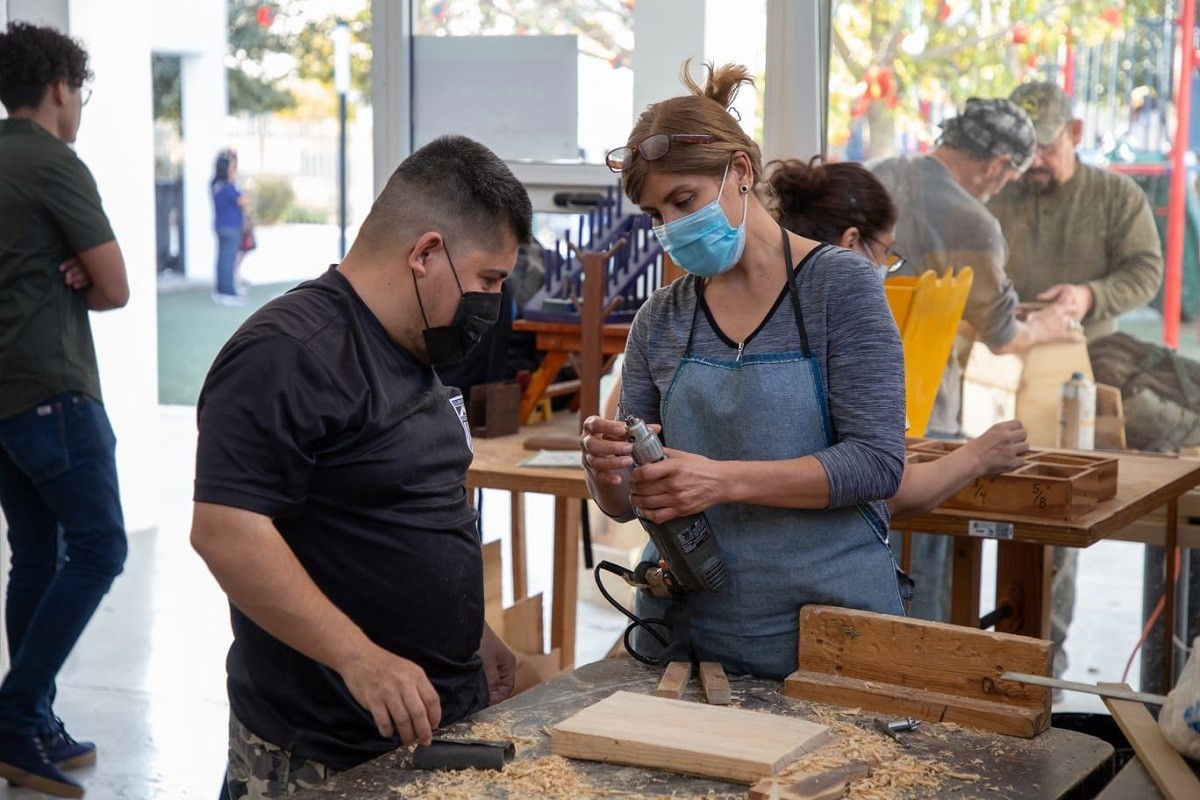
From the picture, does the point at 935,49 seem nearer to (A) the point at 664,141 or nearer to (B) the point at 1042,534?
(B) the point at 1042,534

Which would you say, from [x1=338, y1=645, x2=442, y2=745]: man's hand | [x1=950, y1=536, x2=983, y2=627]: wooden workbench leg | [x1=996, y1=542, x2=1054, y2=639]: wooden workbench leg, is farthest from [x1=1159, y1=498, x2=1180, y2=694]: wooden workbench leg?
[x1=338, y1=645, x2=442, y2=745]: man's hand

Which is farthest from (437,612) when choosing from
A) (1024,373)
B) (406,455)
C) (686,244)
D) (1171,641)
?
(1024,373)

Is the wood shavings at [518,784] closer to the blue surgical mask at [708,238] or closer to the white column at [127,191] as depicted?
the blue surgical mask at [708,238]

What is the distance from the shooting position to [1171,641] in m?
3.52

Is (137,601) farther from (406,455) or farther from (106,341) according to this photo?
(406,455)

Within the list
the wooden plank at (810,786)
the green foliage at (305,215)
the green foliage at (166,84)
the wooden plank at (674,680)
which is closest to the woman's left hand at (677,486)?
the wooden plank at (674,680)

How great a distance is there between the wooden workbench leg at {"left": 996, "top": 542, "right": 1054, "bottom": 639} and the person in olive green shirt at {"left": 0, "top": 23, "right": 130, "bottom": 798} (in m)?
2.48

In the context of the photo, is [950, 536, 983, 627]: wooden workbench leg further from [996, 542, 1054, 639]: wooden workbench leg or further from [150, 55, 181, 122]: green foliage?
[150, 55, 181, 122]: green foliage

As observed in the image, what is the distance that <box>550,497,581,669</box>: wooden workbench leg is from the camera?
13.3 feet

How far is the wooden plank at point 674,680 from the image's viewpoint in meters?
1.92

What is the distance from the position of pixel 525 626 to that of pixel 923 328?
1378 millimetres

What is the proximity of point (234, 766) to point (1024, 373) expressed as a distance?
2884mm

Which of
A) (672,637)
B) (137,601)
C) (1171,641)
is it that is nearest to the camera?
(672,637)

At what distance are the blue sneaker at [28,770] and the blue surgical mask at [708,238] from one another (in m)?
2.67
